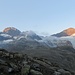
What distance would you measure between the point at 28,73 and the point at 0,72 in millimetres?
3746

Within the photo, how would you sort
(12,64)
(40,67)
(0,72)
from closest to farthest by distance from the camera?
(0,72)
(12,64)
(40,67)

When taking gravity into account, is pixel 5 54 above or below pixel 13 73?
above

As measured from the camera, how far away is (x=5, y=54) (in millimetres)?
44000

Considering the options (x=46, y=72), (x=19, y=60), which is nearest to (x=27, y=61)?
(x=19, y=60)

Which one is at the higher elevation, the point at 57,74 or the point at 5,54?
the point at 5,54

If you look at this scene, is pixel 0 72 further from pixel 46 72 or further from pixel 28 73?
pixel 46 72

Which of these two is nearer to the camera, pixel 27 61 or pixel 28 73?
pixel 28 73

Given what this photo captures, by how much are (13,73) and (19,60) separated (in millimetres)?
5551

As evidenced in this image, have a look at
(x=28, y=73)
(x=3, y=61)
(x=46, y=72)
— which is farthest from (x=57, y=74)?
(x=3, y=61)

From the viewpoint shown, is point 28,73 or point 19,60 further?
point 19,60

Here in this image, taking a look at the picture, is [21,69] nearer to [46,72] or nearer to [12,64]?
[12,64]

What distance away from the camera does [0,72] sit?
36.3 metres

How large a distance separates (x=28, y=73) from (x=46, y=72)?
455 centimetres

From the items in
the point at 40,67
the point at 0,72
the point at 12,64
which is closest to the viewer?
the point at 0,72
